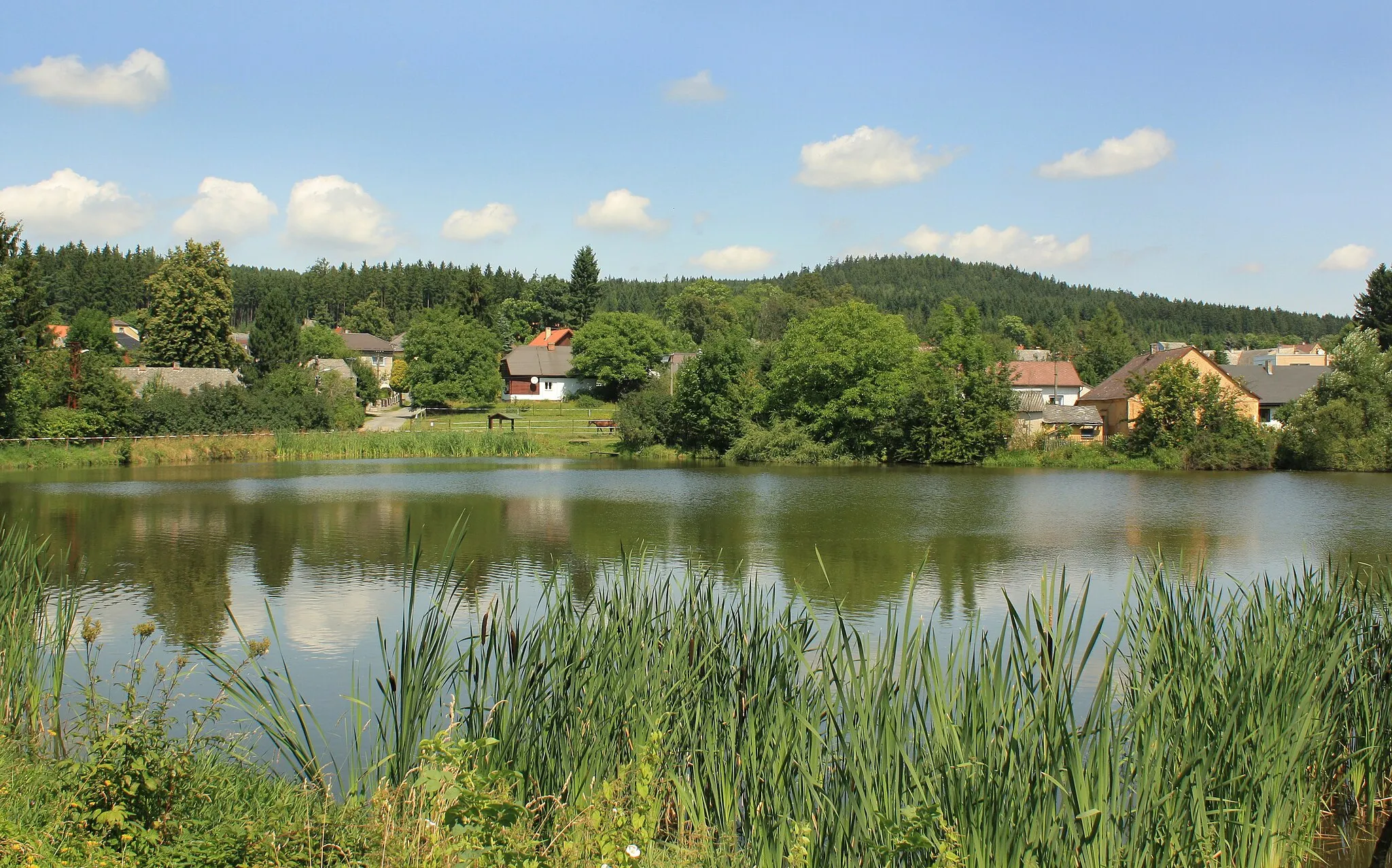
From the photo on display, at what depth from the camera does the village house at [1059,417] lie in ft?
168

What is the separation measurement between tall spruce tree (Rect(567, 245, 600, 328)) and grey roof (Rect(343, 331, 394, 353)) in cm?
2053

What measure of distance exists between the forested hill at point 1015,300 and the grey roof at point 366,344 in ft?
111

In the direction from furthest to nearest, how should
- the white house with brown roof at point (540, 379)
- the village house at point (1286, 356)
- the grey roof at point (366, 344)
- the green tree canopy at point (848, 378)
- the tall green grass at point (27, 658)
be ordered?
the grey roof at point (366, 344) → the village house at point (1286, 356) → the white house with brown roof at point (540, 379) → the green tree canopy at point (848, 378) → the tall green grass at point (27, 658)

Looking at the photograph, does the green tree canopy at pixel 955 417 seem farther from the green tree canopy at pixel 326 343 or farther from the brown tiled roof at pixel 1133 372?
the green tree canopy at pixel 326 343

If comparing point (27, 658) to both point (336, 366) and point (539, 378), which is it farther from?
point (539, 378)

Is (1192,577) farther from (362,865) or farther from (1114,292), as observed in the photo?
(1114,292)

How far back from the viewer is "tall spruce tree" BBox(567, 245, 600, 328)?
95.4m

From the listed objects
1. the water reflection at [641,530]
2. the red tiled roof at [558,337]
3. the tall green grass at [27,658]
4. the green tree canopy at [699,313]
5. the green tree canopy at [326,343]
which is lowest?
the water reflection at [641,530]

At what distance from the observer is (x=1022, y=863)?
4.44 meters

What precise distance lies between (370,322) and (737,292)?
51.5m

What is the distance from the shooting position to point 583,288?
9619 centimetres

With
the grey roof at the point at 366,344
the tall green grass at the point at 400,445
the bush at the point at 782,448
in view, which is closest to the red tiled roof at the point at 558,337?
the grey roof at the point at 366,344

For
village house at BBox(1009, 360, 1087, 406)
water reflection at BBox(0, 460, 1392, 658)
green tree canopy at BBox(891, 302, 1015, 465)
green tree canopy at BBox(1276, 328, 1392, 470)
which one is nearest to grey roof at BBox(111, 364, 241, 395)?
water reflection at BBox(0, 460, 1392, 658)

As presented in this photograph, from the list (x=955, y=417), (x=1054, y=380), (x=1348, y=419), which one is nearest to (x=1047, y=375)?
(x=1054, y=380)
